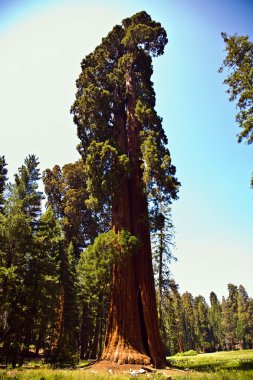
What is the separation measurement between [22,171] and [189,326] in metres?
78.0

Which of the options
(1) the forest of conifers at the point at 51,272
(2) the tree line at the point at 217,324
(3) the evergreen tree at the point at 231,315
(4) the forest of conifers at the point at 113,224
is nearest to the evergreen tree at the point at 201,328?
(2) the tree line at the point at 217,324

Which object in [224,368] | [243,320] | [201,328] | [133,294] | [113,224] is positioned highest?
[113,224]

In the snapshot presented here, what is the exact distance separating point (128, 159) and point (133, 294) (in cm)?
660

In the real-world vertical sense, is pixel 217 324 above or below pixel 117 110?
below

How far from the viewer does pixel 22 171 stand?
21.1 meters

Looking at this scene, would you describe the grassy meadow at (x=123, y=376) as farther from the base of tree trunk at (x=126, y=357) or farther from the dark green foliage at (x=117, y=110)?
the dark green foliage at (x=117, y=110)

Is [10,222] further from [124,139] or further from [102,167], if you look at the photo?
[124,139]

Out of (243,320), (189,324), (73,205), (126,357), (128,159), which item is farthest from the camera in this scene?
(189,324)

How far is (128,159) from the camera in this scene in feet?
47.8

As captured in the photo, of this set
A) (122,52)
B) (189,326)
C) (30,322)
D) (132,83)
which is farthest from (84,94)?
(189,326)

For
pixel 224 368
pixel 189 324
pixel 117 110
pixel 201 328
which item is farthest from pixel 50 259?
pixel 201 328

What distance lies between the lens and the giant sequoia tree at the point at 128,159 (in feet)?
41.9

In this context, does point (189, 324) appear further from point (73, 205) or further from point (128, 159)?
point (128, 159)

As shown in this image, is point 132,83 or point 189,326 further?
point 189,326
